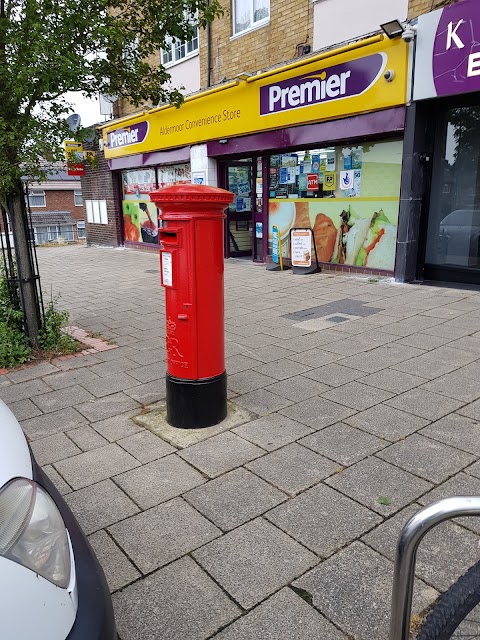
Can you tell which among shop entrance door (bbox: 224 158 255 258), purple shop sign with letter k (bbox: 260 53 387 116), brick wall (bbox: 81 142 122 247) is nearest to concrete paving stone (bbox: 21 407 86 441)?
purple shop sign with letter k (bbox: 260 53 387 116)

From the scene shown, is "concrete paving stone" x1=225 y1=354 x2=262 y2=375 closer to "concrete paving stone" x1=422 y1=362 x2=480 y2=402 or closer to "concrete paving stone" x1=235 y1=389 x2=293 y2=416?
"concrete paving stone" x1=235 y1=389 x2=293 y2=416

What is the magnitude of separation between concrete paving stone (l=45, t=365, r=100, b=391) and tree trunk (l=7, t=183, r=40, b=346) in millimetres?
789

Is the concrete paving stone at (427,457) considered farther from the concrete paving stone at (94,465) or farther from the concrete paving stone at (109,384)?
the concrete paving stone at (109,384)

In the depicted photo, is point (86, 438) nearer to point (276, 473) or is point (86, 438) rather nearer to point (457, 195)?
point (276, 473)

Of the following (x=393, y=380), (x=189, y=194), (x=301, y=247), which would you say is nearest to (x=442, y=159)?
(x=301, y=247)

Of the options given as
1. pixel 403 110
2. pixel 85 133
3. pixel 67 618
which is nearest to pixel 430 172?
pixel 403 110

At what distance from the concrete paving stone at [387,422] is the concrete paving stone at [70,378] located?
241 centimetres

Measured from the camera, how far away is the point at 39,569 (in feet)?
4.26

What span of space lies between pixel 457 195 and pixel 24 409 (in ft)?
23.2

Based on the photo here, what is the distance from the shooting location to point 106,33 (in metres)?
4.27

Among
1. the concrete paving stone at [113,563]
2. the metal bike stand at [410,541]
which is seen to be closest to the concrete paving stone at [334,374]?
the concrete paving stone at [113,563]

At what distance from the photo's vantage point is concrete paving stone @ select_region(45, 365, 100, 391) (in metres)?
4.48

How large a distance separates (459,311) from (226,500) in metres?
4.93

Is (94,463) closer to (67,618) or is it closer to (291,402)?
(291,402)
